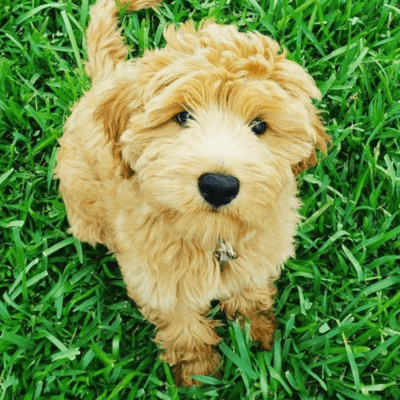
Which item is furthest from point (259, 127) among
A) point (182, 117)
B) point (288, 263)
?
point (288, 263)

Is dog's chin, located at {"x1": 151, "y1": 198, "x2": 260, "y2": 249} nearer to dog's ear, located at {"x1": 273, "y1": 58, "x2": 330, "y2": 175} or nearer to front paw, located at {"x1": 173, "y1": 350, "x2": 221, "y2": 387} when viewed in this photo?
dog's ear, located at {"x1": 273, "y1": 58, "x2": 330, "y2": 175}

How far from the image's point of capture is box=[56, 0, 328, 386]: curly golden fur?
2.09 meters

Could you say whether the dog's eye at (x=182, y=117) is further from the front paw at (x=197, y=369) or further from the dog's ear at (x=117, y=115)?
the front paw at (x=197, y=369)

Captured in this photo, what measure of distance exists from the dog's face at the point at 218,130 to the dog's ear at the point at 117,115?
32 millimetres

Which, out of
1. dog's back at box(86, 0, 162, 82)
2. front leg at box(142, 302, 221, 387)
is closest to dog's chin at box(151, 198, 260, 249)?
front leg at box(142, 302, 221, 387)

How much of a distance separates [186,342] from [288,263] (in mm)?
886

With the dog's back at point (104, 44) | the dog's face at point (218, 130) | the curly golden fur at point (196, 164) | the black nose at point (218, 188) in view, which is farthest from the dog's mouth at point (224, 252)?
the dog's back at point (104, 44)

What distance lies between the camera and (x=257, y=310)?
10.7ft

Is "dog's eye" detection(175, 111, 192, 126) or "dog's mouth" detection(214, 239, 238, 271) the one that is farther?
"dog's mouth" detection(214, 239, 238, 271)

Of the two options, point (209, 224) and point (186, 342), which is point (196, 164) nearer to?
point (209, 224)

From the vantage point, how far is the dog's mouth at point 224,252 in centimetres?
247

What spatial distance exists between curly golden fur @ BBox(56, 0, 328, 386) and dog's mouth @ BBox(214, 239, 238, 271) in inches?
0.8

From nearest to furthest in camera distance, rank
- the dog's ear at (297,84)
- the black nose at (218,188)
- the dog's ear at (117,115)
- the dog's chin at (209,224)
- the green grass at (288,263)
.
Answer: the black nose at (218,188) → the dog's chin at (209,224) → the dog's ear at (297,84) → the dog's ear at (117,115) → the green grass at (288,263)

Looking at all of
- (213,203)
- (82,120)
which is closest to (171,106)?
(213,203)
